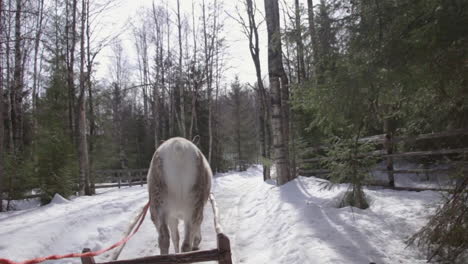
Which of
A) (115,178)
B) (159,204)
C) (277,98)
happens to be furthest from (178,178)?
(115,178)

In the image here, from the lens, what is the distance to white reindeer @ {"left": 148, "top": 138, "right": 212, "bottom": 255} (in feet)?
11.0

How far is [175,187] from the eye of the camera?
3357 mm

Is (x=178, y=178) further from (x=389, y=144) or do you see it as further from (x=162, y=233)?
(x=389, y=144)

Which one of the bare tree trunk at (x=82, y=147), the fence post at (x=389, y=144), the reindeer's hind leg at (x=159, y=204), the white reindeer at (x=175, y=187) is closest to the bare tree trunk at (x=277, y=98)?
the fence post at (x=389, y=144)

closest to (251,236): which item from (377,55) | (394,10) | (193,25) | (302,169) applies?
(377,55)

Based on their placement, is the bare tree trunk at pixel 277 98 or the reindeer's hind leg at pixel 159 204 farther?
the bare tree trunk at pixel 277 98

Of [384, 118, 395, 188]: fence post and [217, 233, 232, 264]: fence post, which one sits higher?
[384, 118, 395, 188]: fence post

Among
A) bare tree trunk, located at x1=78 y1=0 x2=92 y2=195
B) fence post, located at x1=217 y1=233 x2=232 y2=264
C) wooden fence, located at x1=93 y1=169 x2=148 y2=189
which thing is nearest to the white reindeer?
fence post, located at x1=217 y1=233 x2=232 y2=264

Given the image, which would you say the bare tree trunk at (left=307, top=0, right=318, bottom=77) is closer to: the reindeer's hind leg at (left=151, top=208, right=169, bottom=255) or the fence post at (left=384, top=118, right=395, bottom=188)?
the reindeer's hind leg at (left=151, top=208, right=169, bottom=255)

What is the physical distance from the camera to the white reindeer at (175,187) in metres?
3.36

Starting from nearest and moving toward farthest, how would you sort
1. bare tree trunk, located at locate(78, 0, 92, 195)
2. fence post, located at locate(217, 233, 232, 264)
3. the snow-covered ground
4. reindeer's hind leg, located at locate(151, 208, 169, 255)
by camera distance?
fence post, located at locate(217, 233, 232, 264)
reindeer's hind leg, located at locate(151, 208, 169, 255)
the snow-covered ground
bare tree trunk, located at locate(78, 0, 92, 195)

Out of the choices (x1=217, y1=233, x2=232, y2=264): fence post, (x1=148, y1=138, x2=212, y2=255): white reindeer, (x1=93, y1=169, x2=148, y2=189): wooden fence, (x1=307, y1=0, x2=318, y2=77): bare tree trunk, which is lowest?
(x1=93, y1=169, x2=148, y2=189): wooden fence

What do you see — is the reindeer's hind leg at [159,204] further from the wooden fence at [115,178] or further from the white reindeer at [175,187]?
the wooden fence at [115,178]

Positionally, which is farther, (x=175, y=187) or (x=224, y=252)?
(x=175, y=187)
